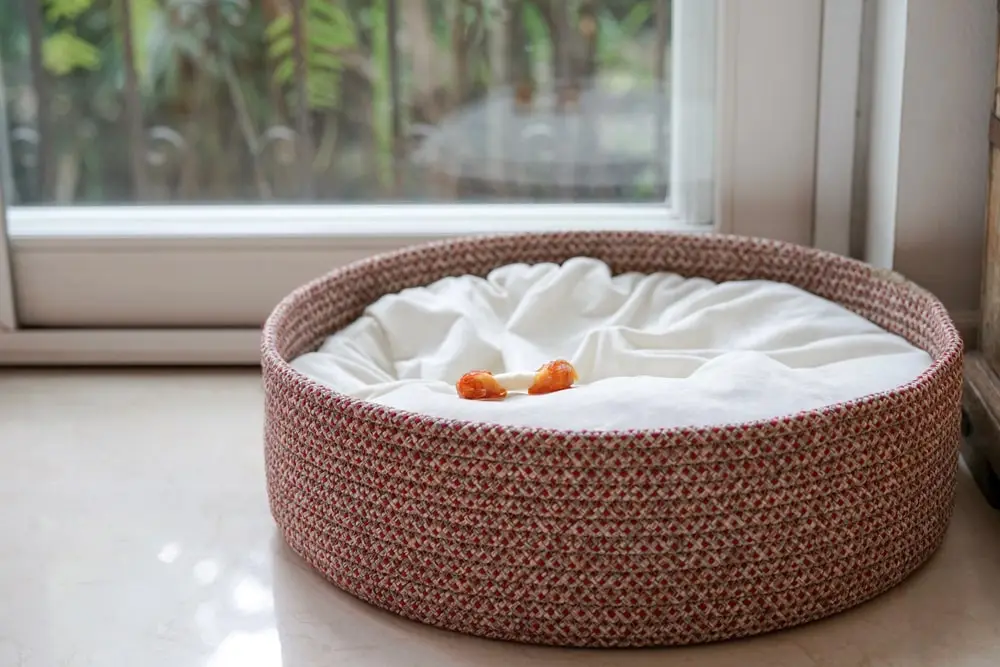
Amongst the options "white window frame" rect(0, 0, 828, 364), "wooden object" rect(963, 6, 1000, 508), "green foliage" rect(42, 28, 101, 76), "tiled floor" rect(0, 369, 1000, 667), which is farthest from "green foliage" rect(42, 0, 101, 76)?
"wooden object" rect(963, 6, 1000, 508)

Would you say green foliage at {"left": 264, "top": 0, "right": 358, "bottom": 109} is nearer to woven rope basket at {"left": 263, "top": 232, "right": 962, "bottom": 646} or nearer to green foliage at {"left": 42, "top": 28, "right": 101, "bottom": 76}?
green foliage at {"left": 42, "top": 28, "right": 101, "bottom": 76}

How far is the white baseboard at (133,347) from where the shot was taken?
174 centimetres

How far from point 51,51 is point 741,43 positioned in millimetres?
956

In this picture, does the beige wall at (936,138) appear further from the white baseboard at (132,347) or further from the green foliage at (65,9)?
the green foliage at (65,9)

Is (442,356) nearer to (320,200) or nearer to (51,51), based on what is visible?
(320,200)

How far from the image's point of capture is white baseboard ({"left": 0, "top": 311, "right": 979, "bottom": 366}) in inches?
68.4

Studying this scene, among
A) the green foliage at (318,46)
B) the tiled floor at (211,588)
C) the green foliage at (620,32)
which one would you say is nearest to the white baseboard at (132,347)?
the tiled floor at (211,588)

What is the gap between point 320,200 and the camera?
1.83 m

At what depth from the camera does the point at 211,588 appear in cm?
115

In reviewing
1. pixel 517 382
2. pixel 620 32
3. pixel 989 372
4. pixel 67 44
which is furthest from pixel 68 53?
pixel 989 372

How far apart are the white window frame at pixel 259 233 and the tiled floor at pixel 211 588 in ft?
0.71

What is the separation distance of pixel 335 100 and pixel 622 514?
1007mm

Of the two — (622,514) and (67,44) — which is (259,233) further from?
(622,514)

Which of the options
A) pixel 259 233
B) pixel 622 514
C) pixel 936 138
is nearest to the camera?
pixel 622 514
